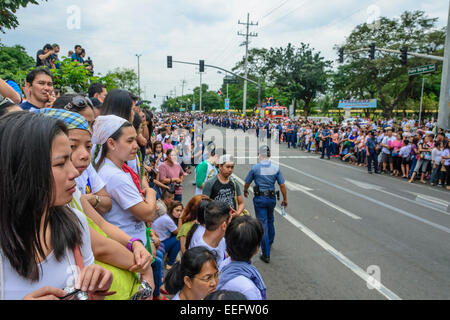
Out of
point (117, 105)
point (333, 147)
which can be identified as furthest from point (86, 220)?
point (333, 147)

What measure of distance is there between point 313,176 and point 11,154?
12345mm

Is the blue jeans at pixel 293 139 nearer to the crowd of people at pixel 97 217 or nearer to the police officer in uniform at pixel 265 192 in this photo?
the police officer in uniform at pixel 265 192

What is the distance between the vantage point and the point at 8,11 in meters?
5.42

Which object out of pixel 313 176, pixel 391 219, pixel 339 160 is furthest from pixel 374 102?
pixel 391 219

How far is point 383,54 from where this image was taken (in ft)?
127

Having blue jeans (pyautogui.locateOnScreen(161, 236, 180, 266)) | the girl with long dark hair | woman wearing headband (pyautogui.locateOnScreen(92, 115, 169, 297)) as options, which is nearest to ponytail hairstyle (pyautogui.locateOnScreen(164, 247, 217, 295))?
the girl with long dark hair

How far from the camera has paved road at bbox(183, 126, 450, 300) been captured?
429cm

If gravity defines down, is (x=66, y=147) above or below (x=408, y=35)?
below

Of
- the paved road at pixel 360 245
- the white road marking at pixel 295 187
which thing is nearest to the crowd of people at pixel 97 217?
the paved road at pixel 360 245

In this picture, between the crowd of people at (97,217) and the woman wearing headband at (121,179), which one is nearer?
the crowd of people at (97,217)

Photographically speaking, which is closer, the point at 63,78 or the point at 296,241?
the point at 296,241

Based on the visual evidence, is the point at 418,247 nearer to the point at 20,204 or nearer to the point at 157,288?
the point at 157,288

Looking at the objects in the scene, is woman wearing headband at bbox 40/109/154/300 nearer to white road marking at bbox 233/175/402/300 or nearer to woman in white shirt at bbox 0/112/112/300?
woman in white shirt at bbox 0/112/112/300

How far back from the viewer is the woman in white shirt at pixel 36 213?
3.61 ft
